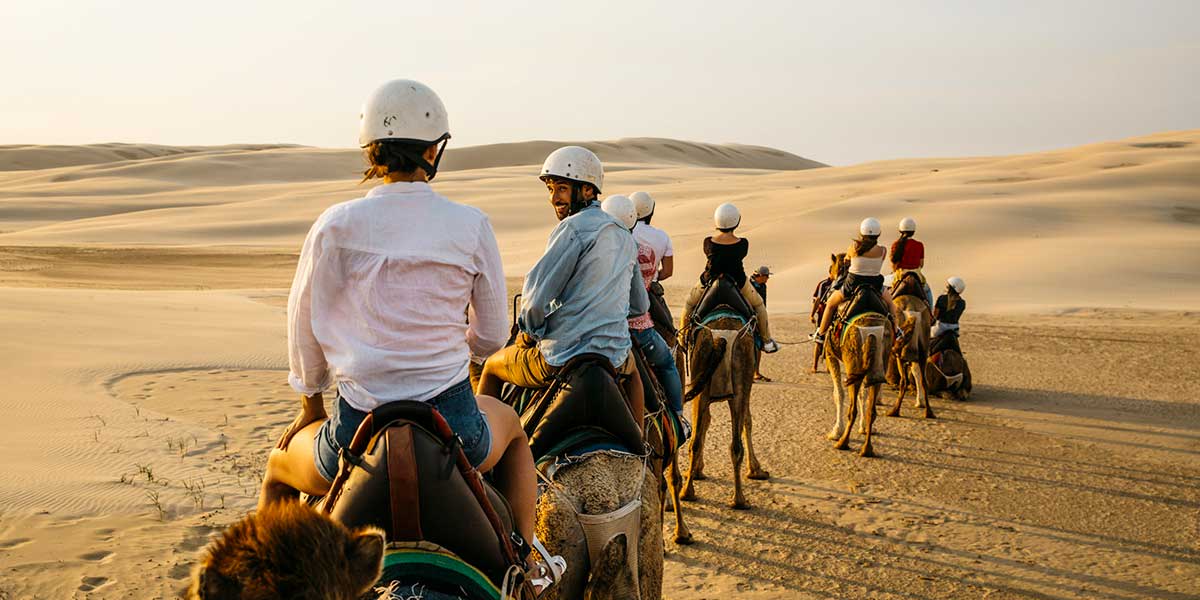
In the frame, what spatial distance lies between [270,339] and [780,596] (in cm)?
1198

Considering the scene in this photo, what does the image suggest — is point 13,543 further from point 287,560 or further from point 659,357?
point 287,560

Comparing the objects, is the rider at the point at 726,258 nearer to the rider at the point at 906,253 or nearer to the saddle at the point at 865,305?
the saddle at the point at 865,305

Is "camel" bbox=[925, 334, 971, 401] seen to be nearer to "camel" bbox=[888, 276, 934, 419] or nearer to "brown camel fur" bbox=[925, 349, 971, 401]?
"brown camel fur" bbox=[925, 349, 971, 401]

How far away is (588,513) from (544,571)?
82 centimetres

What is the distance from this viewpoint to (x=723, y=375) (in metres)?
8.29

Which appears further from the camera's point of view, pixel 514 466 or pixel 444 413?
pixel 514 466

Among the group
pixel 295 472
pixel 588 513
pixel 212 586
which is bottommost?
pixel 588 513

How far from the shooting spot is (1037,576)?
270 inches

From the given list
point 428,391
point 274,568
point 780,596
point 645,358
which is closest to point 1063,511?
point 780,596

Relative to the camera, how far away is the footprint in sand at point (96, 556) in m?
6.36

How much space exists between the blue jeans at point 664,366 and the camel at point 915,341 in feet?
21.5

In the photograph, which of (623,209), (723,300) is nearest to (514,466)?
(623,209)

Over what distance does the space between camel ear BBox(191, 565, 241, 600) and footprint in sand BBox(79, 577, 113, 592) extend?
4.57 meters

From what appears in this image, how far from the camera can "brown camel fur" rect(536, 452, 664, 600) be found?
415cm
